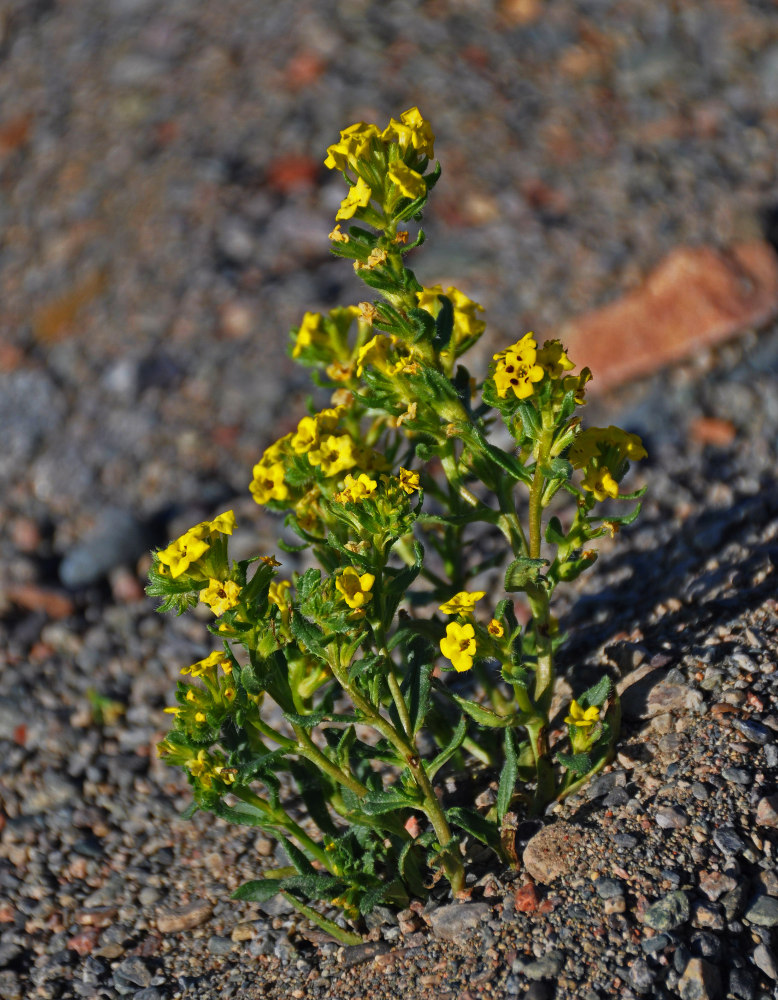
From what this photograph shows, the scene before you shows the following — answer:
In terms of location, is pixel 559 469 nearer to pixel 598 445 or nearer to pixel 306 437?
pixel 598 445

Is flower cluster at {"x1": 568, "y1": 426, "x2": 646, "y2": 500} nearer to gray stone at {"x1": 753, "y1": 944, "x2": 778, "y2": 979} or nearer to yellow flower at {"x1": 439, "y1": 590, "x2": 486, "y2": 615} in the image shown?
yellow flower at {"x1": 439, "y1": 590, "x2": 486, "y2": 615}

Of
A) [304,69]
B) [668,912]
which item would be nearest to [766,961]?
[668,912]

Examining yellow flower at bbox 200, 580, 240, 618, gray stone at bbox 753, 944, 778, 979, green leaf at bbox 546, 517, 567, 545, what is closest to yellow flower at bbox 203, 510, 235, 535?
yellow flower at bbox 200, 580, 240, 618

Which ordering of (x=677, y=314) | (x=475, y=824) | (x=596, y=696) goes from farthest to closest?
(x=677, y=314)
(x=596, y=696)
(x=475, y=824)

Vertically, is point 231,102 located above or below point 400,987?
above

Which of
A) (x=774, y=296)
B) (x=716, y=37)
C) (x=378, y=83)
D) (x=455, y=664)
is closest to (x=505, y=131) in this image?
(x=378, y=83)

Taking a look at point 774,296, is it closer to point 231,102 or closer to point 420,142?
point 420,142
